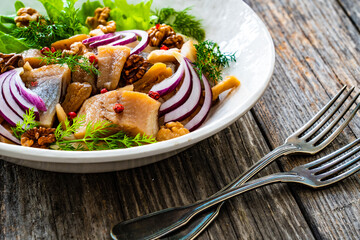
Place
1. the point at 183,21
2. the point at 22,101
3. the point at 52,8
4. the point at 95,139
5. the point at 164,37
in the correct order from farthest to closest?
the point at 183,21 → the point at 52,8 → the point at 164,37 → the point at 22,101 → the point at 95,139

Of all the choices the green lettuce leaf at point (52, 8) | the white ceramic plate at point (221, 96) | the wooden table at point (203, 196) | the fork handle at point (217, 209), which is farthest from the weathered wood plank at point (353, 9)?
the green lettuce leaf at point (52, 8)

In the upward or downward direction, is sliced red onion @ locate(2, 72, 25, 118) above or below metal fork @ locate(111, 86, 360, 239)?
above

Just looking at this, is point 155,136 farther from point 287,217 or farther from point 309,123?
point 309,123

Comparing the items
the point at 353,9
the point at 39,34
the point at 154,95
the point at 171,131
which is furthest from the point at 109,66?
the point at 353,9

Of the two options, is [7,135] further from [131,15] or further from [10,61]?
[131,15]

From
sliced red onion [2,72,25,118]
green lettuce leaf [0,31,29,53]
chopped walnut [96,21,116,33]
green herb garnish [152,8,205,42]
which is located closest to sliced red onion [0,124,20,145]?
sliced red onion [2,72,25,118]

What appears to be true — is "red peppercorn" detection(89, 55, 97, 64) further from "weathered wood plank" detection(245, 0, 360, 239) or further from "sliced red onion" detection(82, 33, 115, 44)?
"weathered wood plank" detection(245, 0, 360, 239)

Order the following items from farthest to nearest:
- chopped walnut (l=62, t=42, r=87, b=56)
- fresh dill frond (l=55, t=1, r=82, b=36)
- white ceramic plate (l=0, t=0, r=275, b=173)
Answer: fresh dill frond (l=55, t=1, r=82, b=36) < chopped walnut (l=62, t=42, r=87, b=56) < white ceramic plate (l=0, t=0, r=275, b=173)

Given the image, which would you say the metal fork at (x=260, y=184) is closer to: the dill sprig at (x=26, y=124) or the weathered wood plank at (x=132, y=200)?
the weathered wood plank at (x=132, y=200)
